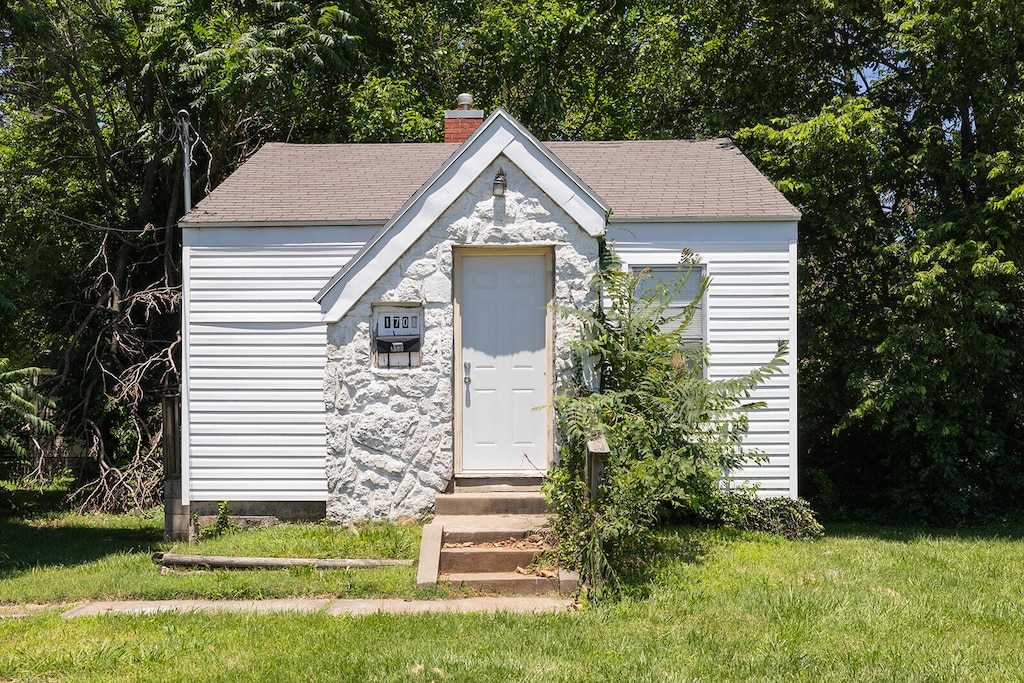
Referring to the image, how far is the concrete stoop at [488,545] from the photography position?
7000mm

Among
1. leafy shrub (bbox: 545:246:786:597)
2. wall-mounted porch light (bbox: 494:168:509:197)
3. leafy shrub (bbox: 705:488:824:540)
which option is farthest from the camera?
leafy shrub (bbox: 705:488:824:540)

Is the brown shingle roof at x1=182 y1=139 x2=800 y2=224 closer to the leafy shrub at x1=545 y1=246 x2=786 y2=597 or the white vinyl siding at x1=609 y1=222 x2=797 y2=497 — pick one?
the white vinyl siding at x1=609 y1=222 x2=797 y2=497

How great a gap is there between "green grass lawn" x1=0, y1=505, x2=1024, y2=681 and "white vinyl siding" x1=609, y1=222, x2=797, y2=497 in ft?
4.79

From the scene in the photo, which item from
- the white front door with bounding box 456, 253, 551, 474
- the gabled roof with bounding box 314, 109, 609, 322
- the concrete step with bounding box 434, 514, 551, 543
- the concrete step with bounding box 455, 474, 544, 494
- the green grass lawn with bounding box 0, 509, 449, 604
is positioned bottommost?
the green grass lawn with bounding box 0, 509, 449, 604

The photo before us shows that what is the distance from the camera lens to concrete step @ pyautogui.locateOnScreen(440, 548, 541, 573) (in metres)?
7.32

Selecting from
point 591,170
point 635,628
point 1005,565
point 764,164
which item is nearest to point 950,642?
point 635,628

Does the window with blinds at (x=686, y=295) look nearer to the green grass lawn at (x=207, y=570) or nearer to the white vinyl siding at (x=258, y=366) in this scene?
the white vinyl siding at (x=258, y=366)

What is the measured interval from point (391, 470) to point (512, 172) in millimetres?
3171

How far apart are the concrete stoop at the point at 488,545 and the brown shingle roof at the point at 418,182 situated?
3.46 meters

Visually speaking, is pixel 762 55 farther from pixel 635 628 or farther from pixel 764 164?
pixel 635 628

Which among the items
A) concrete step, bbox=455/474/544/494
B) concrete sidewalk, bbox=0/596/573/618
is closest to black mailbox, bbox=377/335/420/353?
concrete step, bbox=455/474/544/494

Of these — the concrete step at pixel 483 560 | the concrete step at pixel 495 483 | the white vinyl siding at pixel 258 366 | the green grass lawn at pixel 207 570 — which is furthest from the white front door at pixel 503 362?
the white vinyl siding at pixel 258 366

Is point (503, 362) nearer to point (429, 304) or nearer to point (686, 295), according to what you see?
point (429, 304)

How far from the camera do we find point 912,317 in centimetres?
1101
